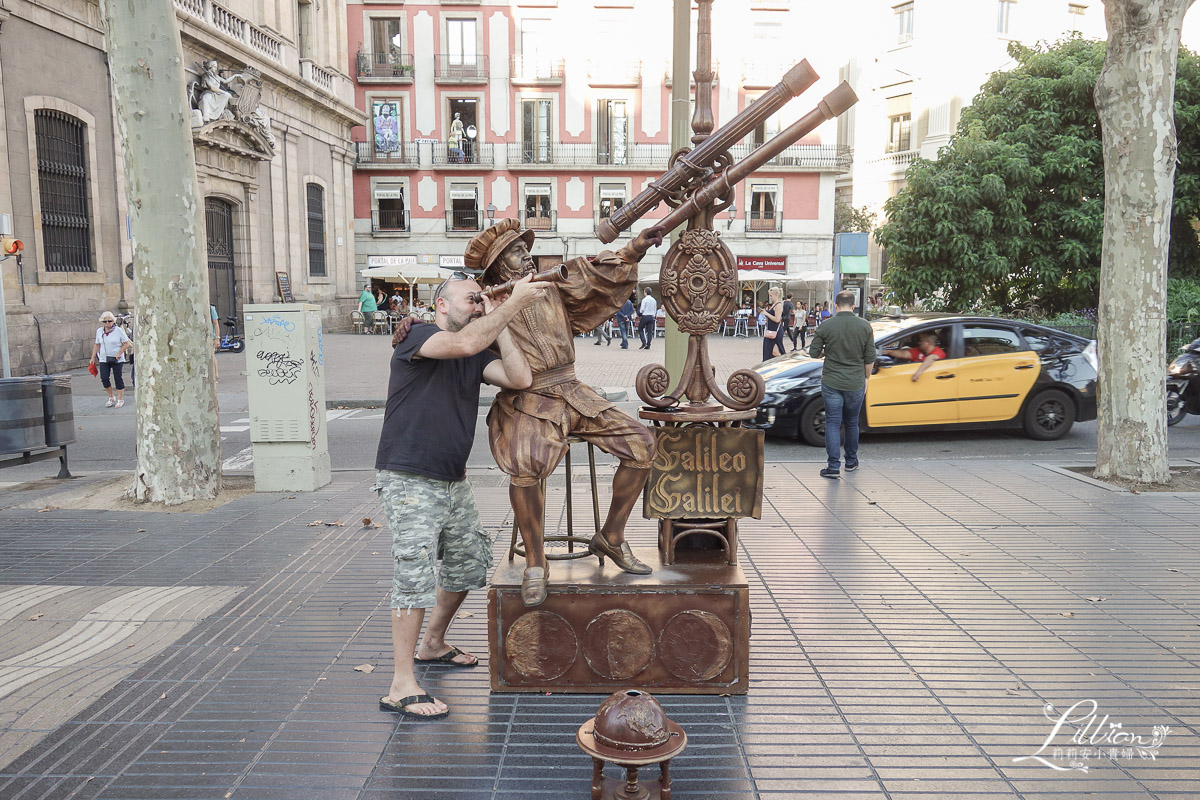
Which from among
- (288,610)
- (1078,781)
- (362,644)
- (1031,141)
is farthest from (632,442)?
(1031,141)

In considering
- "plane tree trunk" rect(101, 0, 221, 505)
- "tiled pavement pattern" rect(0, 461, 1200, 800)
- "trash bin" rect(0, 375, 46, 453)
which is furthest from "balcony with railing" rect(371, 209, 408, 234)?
"tiled pavement pattern" rect(0, 461, 1200, 800)

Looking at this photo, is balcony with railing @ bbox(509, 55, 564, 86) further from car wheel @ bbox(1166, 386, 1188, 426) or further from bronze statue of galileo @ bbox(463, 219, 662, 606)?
bronze statue of galileo @ bbox(463, 219, 662, 606)

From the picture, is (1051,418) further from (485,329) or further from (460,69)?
(460,69)

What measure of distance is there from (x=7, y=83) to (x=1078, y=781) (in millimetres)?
18687

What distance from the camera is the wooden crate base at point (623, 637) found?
12.5 feet

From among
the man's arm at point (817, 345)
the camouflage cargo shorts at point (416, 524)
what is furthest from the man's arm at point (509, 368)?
the man's arm at point (817, 345)

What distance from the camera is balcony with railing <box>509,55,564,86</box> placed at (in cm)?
3725

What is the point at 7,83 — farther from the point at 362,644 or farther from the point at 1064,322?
the point at 1064,322

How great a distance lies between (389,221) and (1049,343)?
31.6 meters

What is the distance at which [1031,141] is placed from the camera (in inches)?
754

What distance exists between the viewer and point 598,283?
3871mm

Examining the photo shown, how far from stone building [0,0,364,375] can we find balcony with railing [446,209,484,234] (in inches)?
216

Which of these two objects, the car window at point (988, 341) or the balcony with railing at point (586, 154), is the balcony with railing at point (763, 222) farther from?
the car window at point (988, 341)

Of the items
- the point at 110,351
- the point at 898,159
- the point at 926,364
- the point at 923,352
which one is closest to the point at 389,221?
the point at 898,159
